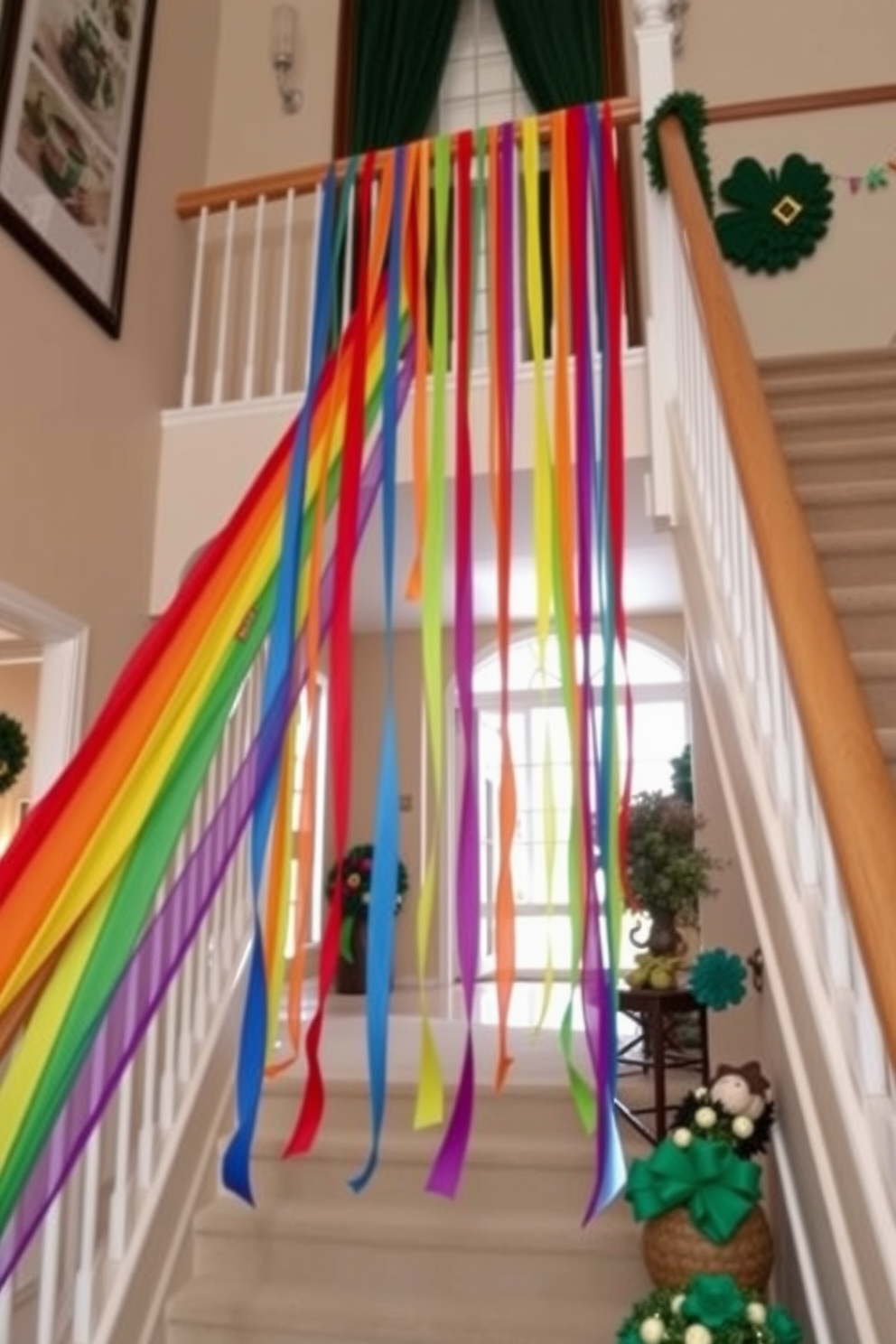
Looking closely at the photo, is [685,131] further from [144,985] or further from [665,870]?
[144,985]

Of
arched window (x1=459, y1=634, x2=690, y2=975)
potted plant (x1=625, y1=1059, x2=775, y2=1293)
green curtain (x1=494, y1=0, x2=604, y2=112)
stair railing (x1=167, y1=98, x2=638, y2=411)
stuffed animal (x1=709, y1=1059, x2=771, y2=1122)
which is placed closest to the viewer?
potted plant (x1=625, y1=1059, x2=775, y2=1293)

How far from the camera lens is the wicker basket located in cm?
202

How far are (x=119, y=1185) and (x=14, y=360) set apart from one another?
2084mm

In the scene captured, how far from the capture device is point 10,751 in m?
2.79

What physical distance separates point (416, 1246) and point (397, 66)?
478cm

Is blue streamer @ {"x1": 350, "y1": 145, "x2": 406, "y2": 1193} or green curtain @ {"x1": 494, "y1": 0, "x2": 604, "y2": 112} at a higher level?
green curtain @ {"x1": 494, "y1": 0, "x2": 604, "y2": 112}

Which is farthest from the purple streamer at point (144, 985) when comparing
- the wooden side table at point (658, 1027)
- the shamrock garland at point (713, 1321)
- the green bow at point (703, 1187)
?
the wooden side table at point (658, 1027)

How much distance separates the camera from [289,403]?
3145mm

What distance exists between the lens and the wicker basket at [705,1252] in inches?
79.4

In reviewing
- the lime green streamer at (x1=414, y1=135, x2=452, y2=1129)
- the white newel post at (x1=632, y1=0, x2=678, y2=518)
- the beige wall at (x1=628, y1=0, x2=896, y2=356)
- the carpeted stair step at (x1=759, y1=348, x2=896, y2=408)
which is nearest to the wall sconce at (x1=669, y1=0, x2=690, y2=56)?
the beige wall at (x1=628, y1=0, x2=896, y2=356)

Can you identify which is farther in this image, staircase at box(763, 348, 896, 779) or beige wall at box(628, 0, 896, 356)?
beige wall at box(628, 0, 896, 356)

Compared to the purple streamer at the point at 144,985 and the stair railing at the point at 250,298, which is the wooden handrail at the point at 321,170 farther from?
the purple streamer at the point at 144,985

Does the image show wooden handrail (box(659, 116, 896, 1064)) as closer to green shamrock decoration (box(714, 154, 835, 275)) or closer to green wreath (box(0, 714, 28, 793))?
green wreath (box(0, 714, 28, 793))

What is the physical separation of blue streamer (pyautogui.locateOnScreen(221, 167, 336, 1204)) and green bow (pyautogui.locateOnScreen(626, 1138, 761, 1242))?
3.29ft
